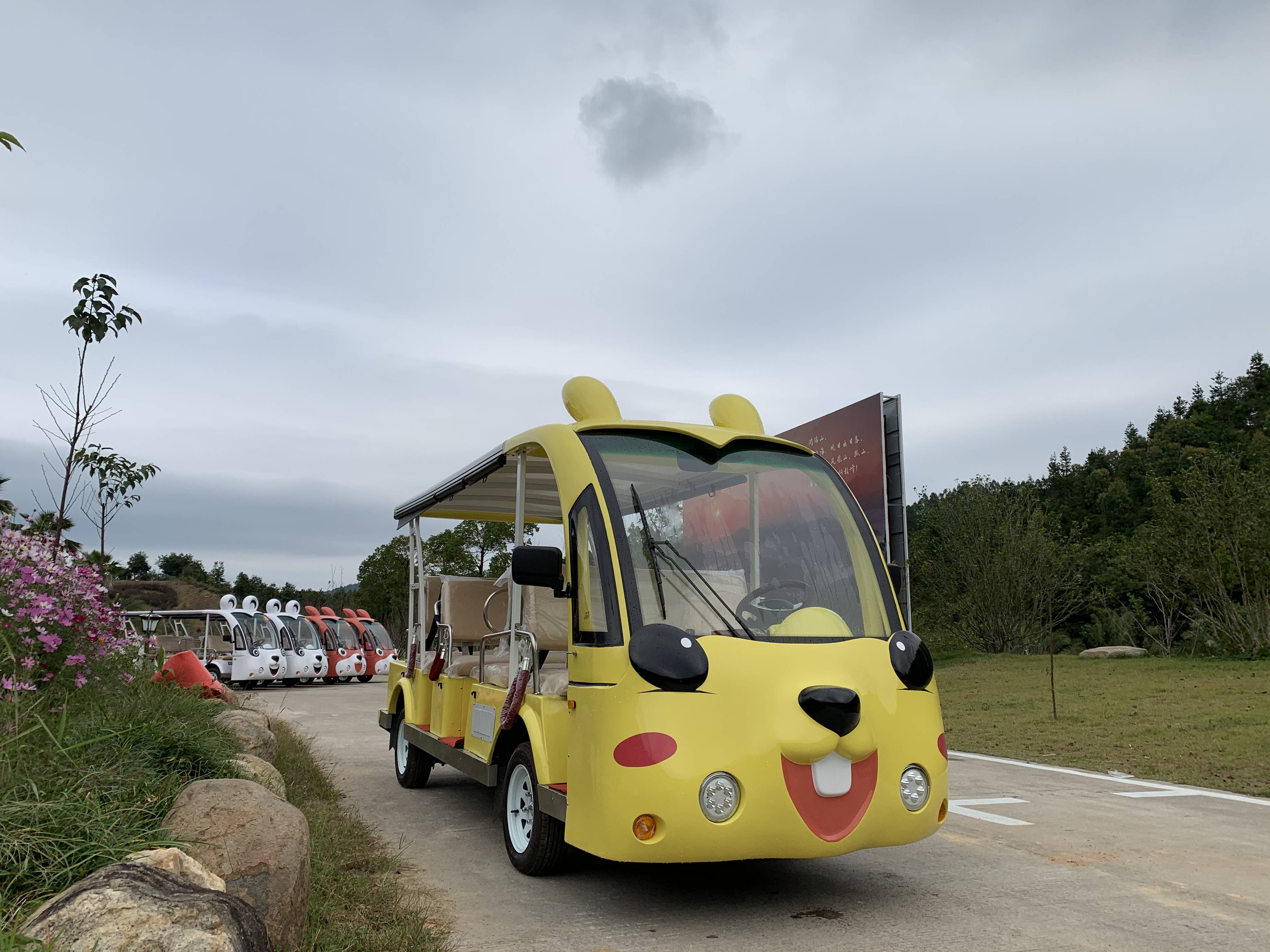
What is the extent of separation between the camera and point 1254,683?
55.0 ft

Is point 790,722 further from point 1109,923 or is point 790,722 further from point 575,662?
point 1109,923

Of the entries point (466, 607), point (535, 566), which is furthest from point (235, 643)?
point (535, 566)

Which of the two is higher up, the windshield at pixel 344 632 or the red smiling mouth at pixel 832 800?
the windshield at pixel 344 632

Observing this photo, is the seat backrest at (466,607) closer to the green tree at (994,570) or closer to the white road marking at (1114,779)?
the white road marking at (1114,779)

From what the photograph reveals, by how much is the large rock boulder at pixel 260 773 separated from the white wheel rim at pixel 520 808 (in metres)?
1.26

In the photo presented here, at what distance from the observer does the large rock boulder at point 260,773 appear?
18.4ft

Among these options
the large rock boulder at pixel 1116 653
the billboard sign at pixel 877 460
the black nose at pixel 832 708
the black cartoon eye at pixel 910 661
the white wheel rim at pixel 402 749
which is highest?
the billboard sign at pixel 877 460

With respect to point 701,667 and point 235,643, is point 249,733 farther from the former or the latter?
point 235,643

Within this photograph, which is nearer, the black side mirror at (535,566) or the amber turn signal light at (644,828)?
the amber turn signal light at (644,828)

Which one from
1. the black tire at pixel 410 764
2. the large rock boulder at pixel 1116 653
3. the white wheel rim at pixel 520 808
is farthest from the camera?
the large rock boulder at pixel 1116 653

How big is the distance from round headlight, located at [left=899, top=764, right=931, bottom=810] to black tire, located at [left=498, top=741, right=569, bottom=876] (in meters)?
1.80

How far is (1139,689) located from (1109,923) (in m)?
13.9

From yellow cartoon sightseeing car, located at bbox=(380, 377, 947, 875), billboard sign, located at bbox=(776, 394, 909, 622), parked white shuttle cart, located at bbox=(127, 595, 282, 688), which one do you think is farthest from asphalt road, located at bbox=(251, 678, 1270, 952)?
parked white shuttle cart, located at bbox=(127, 595, 282, 688)

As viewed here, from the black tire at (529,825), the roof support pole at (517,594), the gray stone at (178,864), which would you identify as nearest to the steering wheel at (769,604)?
the black tire at (529,825)
